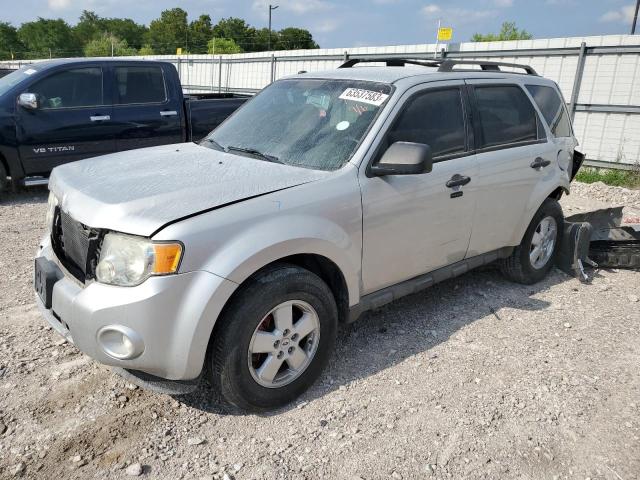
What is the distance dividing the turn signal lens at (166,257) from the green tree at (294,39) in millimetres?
80448

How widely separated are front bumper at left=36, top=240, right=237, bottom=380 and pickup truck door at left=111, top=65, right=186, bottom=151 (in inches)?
211

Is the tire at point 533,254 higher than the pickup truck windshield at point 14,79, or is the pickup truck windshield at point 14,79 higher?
the pickup truck windshield at point 14,79

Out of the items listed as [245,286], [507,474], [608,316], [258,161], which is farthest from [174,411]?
[608,316]

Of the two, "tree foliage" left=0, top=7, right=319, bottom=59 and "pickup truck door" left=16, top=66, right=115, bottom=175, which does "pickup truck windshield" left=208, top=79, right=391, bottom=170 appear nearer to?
"pickup truck door" left=16, top=66, right=115, bottom=175

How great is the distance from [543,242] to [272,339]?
10.5 feet

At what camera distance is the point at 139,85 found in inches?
301

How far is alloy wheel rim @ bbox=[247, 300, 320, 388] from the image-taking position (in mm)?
2822

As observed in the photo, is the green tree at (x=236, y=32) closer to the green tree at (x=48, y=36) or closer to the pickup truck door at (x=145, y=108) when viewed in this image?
the green tree at (x=48, y=36)

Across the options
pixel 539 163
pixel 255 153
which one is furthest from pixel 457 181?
pixel 255 153

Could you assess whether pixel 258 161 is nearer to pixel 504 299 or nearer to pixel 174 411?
pixel 174 411

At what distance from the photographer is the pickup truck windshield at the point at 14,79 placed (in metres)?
6.84

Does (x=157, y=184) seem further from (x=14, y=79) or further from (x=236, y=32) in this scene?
(x=236, y=32)

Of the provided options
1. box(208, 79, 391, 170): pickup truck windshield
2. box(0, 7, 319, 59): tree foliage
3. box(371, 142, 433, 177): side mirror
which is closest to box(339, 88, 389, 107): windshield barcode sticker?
box(208, 79, 391, 170): pickup truck windshield

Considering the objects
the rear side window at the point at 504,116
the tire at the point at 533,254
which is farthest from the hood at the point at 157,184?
the tire at the point at 533,254
